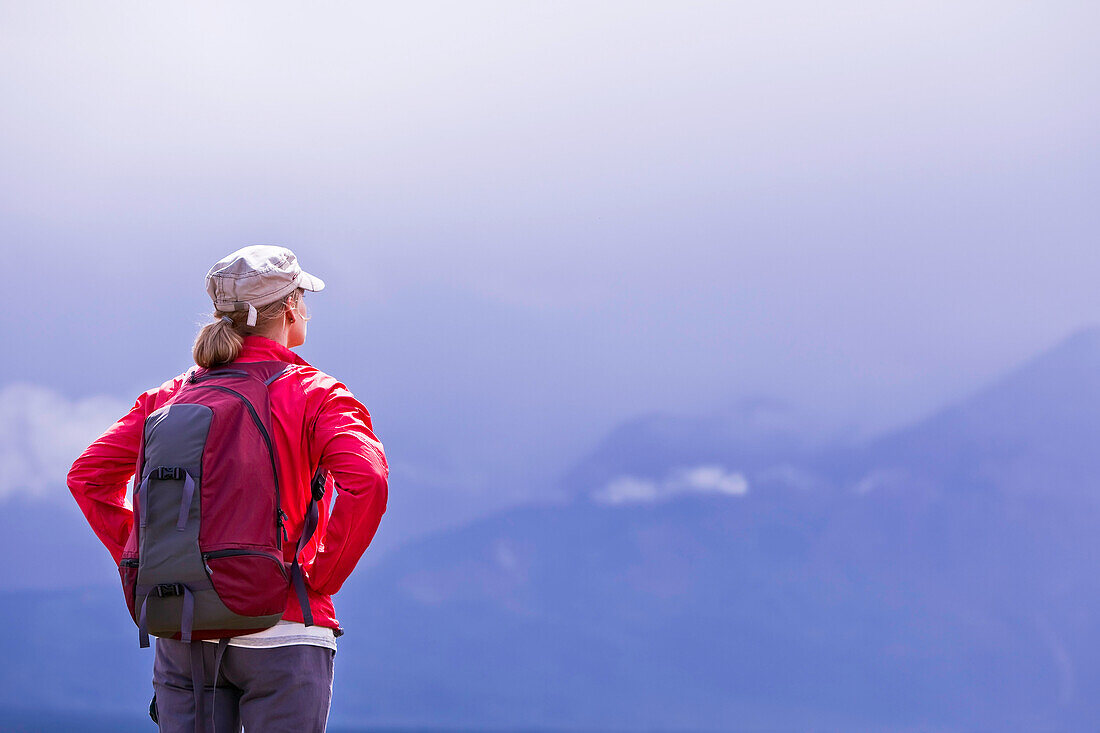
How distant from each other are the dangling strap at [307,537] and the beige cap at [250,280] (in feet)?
0.89

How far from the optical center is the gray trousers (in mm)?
1479

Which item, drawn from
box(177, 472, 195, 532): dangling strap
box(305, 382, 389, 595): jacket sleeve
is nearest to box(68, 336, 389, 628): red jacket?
box(305, 382, 389, 595): jacket sleeve

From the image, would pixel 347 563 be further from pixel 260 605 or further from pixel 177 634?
pixel 177 634

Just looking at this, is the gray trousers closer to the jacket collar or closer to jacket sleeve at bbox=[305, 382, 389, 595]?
jacket sleeve at bbox=[305, 382, 389, 595]

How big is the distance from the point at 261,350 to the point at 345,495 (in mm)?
276

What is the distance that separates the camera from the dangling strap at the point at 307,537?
4.96 feet

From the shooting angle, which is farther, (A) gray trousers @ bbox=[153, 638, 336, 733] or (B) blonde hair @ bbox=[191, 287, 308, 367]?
(B) blonde hair @ bbox=[191, 287, 308, 367]

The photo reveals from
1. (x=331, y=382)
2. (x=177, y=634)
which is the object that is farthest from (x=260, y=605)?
(x=331, y=382)

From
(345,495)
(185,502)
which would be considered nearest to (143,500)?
(185,502)

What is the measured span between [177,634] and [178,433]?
0.28 meters

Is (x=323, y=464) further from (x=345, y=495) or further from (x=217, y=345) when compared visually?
(x=217, y=345)

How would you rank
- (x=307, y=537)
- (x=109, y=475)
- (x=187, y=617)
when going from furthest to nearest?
1. (x=109, y=475)
2. (x=307, y=537)
3. (x=187, y=617)

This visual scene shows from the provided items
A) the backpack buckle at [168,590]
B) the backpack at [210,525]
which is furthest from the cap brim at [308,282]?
the backpack buckle at [168,590]

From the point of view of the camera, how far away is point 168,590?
147 cm
